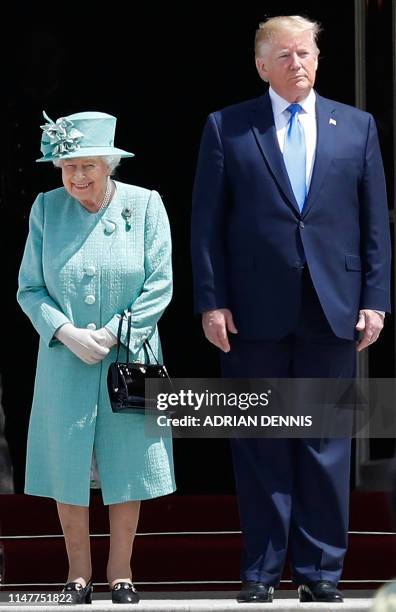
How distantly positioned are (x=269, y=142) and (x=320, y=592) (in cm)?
144

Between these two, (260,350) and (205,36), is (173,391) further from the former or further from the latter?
(205,36)

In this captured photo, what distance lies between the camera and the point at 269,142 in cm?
593

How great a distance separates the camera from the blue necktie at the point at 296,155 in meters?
5.93

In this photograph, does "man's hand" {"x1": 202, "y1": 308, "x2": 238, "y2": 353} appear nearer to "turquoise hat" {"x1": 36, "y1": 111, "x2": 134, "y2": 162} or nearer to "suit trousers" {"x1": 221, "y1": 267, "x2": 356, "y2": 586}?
"suit trousers" {"x1": 221, "y1": 267, "x2": 356, "y2": 586}

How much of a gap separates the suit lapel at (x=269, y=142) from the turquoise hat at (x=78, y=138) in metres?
0.44

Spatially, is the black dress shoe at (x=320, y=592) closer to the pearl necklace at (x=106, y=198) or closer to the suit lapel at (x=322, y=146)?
the suit lapel at (x=322, y=146)

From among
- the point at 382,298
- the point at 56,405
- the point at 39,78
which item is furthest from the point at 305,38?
the point at 39,78

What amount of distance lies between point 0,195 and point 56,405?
6.34 ft

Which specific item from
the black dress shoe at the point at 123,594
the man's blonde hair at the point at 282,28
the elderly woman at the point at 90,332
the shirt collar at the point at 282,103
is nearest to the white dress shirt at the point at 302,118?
the shirt collar at the point at 282,103

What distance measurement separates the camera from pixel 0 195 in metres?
7.63

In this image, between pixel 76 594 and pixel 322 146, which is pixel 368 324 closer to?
pixel 322 146

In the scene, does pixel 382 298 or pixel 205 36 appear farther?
pixel 205 36

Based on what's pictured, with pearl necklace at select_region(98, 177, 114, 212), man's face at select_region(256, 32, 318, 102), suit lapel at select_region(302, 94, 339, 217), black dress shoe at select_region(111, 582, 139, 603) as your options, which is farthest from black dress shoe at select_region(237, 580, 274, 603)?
man's face at select_region(256, 32, 318, 102)

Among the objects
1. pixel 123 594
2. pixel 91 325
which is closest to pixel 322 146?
pixel 91 325
